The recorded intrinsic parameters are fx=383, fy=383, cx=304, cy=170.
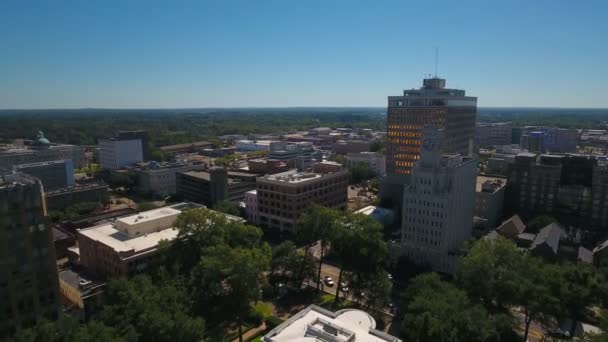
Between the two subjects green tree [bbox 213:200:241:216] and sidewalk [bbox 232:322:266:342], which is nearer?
sidewalk [bbox 232:322:266:342]

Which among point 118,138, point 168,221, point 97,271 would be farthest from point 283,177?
point 118,138

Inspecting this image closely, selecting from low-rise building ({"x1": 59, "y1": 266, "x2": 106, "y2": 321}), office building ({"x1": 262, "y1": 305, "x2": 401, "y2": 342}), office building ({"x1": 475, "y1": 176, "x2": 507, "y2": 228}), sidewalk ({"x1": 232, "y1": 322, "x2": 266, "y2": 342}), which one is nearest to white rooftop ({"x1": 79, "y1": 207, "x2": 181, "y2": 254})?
low-rise building ({"x1": 59, "y1": 266, "x2": 106, "y2": 321})

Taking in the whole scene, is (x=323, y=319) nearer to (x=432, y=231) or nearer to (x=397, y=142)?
(x=432, y=231)

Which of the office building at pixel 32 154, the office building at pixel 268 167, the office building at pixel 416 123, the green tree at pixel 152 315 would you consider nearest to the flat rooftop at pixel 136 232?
the green tree at pixel 152 315

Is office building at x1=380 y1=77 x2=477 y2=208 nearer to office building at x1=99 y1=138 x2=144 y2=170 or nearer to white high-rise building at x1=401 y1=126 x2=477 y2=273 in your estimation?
white high-rise building at x1=401 y1=126 x2=477 y2=273

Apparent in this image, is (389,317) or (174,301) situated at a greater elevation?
(174,301)
